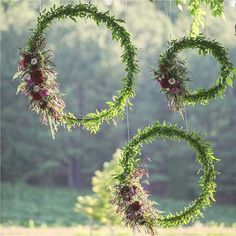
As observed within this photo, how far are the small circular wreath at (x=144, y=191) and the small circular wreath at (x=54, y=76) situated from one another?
0.72 ft

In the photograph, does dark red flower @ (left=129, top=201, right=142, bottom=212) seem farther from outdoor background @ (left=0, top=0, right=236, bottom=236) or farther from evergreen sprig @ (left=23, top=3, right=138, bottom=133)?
outdoor background @ (left=0, top=0, right=236, bottom=236)

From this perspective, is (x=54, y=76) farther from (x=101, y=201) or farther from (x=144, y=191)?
(x=101, y=201)

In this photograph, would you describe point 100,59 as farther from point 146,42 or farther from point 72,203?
point 72,203

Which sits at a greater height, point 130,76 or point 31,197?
point 31,197

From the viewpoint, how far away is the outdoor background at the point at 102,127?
81.6 ft

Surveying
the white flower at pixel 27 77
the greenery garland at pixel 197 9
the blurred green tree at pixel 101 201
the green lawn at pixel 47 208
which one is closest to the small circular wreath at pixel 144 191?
the white flower at pixel 27 77

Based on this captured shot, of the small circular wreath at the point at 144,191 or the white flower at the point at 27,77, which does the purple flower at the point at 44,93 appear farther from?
the small circular wreath at the point at 144,191

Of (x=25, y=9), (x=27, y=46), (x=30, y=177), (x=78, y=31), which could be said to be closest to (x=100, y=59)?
(x=78, y=31)

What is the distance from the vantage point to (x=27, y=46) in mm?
3400

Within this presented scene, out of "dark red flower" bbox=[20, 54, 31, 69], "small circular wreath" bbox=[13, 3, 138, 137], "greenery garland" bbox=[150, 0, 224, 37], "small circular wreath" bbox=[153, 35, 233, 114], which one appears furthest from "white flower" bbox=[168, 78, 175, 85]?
"dark red flower" bbox=[20, 54, 31, 69]

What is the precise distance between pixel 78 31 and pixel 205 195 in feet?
78.4

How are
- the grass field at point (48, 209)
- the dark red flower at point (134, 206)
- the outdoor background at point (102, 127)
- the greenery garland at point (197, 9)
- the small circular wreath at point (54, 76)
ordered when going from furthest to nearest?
the outdoor background at point (102, 127) → the grass field at point (48, 209) → the greenery garland at point (197, 9) → the small circular wreath at point (54, 76) → the dark red flower at point (134, 206)

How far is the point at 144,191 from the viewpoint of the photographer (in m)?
3.28

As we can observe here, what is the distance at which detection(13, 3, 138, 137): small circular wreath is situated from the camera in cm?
334
